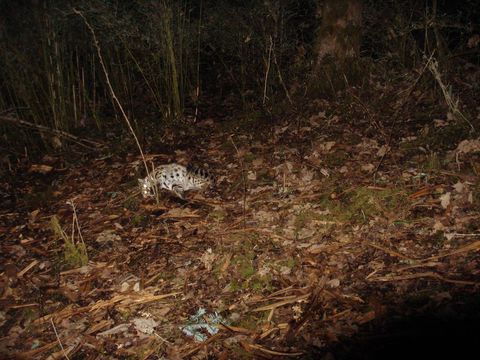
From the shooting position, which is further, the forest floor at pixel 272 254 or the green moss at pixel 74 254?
the green moss at pixel 74 254

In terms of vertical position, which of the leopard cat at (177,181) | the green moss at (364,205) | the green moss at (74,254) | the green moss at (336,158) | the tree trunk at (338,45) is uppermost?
the tree trunk at (338,45)

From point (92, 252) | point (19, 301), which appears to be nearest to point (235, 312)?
point (92, 252)

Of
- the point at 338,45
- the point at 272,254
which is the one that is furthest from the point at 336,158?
the point at 338,45

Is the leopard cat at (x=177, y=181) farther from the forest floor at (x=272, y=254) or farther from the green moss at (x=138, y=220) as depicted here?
the green moss at (x=138, y=220)

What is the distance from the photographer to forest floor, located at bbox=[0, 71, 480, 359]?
109 inches

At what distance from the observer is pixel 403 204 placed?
3.73 metres

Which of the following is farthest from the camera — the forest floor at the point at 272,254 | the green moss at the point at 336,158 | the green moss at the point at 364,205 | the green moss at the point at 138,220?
the green moss at the point at 336,158

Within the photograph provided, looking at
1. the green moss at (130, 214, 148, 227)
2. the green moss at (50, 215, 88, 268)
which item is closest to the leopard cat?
the green moss at (130, 214, 148, 227)

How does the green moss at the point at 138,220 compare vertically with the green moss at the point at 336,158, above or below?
below

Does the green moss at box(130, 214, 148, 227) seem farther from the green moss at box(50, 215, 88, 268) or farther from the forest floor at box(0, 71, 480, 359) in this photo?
the green moss at box(50, 215, 88, 268)

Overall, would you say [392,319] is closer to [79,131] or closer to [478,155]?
[478,155]

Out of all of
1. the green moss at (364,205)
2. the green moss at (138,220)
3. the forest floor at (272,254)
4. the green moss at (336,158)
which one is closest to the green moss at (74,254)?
the forest floor at (272,254)

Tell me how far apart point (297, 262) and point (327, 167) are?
5.23ft

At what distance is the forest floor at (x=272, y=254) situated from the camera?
2764 mm
